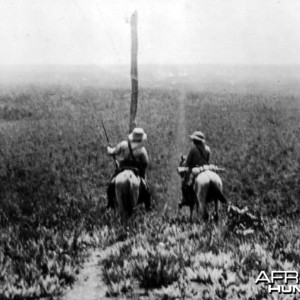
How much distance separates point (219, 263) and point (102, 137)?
1020 cm

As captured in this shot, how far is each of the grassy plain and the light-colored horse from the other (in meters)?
0.46

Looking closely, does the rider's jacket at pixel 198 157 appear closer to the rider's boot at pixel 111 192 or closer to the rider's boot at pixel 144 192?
the rider's boot at pixel 144 192

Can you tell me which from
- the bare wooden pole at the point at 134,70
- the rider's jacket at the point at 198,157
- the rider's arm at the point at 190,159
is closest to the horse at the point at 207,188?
the rider's jacket at the point at 198,157

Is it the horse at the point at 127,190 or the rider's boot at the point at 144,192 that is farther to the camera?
the rider's boot at the point at 144,192

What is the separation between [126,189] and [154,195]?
11.0 feet

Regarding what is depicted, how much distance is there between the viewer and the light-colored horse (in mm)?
6961

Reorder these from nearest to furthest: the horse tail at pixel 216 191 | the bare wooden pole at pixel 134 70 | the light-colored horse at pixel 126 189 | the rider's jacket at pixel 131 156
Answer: the light-colored horse at pixel 126 189 < the horse tail at pixel 216 191 < the rider's jacket at pixel 131 156 < the bare wooden pole at pixel 134 70

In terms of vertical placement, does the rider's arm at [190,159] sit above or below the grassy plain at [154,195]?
above

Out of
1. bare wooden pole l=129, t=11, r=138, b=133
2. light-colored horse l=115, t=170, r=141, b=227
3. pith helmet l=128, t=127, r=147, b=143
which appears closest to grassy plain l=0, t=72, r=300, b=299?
light-colored horse l=115, t=170, r=141, b=227

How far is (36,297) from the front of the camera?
464 centimetres

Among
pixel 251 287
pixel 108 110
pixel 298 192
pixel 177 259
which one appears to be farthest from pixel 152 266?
pixel 108 110

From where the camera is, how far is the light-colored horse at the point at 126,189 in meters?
6.96

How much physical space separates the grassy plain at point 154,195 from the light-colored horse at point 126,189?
0.46m

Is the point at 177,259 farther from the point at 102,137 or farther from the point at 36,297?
the point at 102,137
